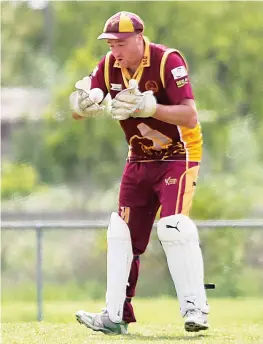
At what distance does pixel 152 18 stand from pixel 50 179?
4219mm

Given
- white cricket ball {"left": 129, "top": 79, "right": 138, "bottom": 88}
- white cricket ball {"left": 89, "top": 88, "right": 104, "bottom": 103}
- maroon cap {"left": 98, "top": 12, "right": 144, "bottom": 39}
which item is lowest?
white cricket ball {"left": 89, "top": 88, "right": 104, "bottom": 103}

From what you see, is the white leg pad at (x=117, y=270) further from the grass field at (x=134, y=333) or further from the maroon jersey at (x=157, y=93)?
the maroon jersey at (x=157, y=93)

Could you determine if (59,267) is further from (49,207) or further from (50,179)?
(50,179)

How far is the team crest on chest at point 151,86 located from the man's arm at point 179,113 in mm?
189

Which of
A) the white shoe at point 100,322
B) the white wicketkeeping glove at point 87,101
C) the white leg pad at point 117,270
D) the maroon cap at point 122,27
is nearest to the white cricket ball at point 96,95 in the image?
the white wicketkeeping glove at point 87,101

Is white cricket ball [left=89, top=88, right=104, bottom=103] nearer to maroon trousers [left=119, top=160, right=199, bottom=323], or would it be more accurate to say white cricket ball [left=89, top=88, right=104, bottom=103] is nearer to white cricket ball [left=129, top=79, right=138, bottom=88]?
white cricket ball [left=129, top=79, right=138, bottom=88]

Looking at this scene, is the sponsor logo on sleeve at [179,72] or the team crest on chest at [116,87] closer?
the sponsor logo on sleeve at [179,72]

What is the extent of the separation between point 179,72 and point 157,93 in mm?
189

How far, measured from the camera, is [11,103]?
80.7 feet

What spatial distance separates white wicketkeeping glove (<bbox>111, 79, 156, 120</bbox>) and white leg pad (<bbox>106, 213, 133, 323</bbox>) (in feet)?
2.51

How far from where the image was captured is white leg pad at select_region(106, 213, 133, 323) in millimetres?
6062

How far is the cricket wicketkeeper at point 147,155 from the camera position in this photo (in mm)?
5789

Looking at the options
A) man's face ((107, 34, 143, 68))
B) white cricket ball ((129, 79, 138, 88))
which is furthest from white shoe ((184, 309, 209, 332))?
man's face ((107, 34, 143, 68))

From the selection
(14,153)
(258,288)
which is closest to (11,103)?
(14,153)
